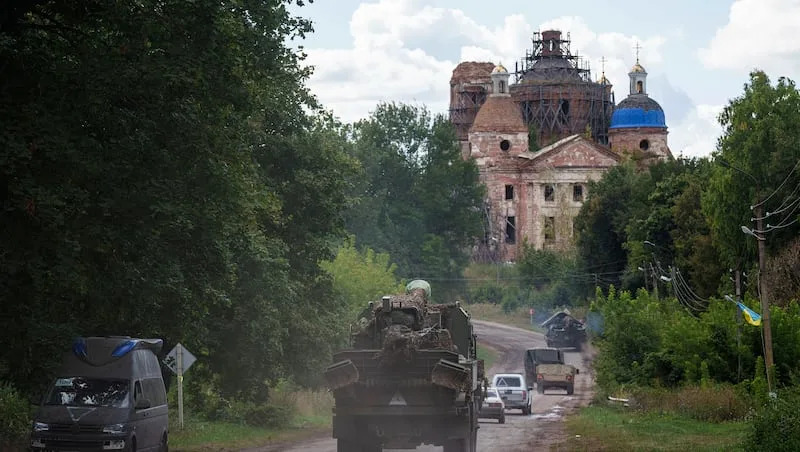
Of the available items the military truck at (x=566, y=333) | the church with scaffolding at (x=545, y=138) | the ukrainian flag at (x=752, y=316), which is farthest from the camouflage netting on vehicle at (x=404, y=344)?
the church with scaffolding at (x=545, y=138)

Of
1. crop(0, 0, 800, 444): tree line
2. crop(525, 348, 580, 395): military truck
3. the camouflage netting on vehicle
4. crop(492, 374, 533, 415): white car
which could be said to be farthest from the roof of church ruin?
the camouflage netting on vehicle

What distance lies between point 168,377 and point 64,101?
1338 cm

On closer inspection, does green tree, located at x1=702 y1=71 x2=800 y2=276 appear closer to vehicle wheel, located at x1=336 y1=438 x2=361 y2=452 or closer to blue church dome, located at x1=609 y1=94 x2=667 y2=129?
vehicle wheel, located at x1=336 y1=438 x2=361 y2=452

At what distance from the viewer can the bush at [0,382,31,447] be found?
28.3 m

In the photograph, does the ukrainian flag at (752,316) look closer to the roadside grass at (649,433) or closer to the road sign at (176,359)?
the roadside grass at (649,433)

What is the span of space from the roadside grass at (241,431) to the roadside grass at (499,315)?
210 ft

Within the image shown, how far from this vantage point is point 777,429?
81.5 feet

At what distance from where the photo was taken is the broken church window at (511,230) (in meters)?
138

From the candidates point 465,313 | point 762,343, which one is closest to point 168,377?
Result: point 465,313

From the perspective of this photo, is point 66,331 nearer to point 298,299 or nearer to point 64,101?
point 64,101

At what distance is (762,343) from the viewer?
4278 cm

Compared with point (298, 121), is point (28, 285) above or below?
below

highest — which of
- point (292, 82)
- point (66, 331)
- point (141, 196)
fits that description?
point (292, 82)

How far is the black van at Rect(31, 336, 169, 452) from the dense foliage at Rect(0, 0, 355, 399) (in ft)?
3.91
